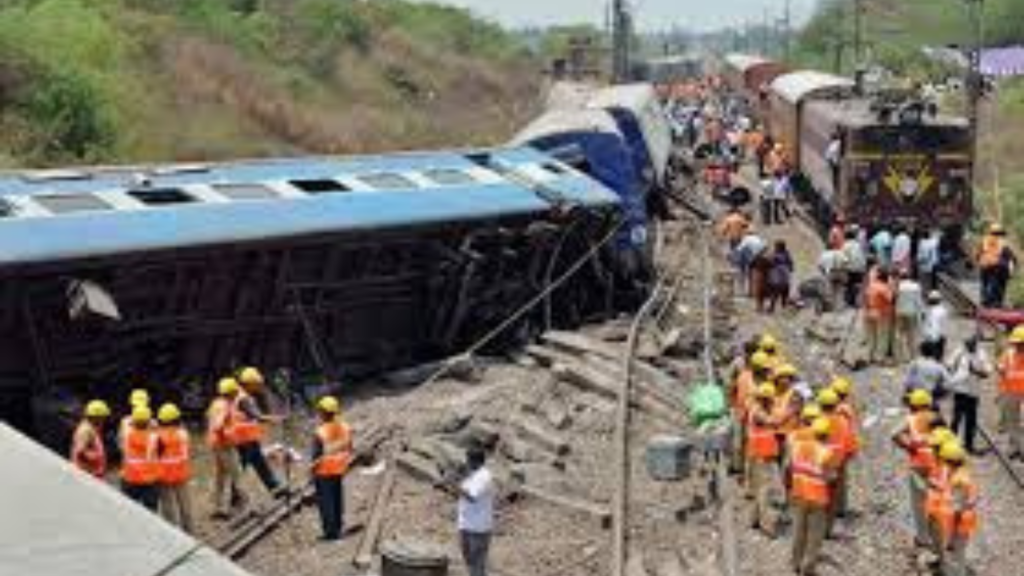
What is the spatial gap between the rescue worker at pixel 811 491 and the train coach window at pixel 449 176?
999 cm

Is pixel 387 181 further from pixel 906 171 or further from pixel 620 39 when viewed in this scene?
pixel 620 39

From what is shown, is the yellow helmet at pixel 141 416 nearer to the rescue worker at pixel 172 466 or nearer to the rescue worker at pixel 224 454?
the rescue worker at pixel 172 466

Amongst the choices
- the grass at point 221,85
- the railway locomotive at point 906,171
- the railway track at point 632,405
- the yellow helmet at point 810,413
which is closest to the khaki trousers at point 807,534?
the railway track at point 632,405

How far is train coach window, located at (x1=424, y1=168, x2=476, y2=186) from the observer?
2238 centimetres

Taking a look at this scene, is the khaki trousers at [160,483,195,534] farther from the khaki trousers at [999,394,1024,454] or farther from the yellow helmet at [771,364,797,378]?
the khaki trousers at [999,394,1024,454]

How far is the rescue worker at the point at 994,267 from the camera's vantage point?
80.7 feet

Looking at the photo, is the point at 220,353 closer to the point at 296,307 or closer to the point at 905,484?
the point at 296,307

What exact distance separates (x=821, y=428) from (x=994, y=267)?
41.3ft

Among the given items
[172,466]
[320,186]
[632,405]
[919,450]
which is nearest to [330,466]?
[172,466]

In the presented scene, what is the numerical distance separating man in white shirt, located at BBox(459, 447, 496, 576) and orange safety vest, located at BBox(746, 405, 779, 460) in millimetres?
2844

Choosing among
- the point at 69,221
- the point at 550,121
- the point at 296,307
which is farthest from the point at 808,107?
the point at 69,221

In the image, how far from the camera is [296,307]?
63.9 ft

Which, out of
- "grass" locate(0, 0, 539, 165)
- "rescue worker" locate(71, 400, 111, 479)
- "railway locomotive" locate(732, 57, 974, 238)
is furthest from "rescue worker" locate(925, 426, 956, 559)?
"grass" locate(0, 0, 539, 165)

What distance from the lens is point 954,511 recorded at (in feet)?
41.3
